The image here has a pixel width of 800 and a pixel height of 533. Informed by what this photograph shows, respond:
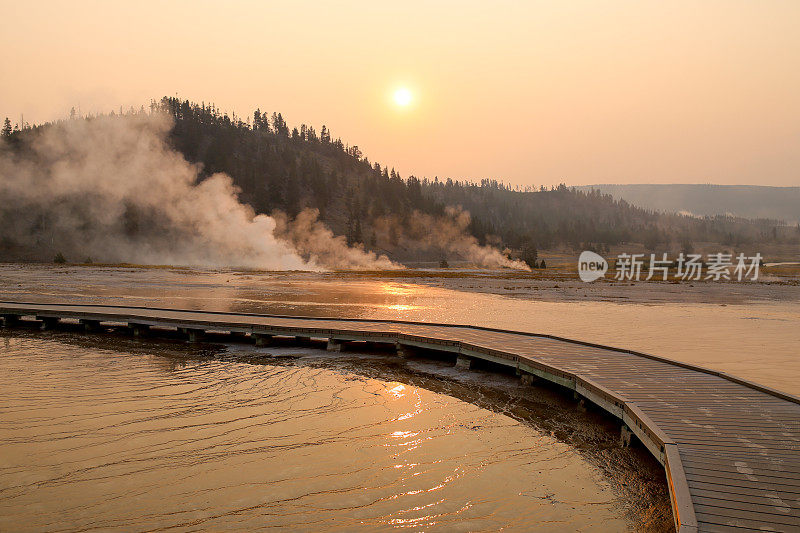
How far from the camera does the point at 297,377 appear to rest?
15250 millimetres

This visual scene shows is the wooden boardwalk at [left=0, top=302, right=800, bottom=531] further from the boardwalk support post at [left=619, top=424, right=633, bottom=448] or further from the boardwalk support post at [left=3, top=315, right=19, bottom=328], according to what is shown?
the boardwalk support post at [left=3, top=315, right=19, bottom=328]

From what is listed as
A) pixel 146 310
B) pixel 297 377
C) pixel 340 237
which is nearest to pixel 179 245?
pixel 340 237

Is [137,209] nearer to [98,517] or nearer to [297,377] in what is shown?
[297,377]

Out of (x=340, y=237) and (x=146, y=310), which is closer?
(x=146, y=310)

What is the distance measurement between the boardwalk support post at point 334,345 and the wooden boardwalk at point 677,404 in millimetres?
33

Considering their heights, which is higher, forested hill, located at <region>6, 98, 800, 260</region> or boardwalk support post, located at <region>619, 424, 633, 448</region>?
forested hill, located at <region>6, 98, 800, 260</region>

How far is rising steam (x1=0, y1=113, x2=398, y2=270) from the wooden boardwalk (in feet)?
223

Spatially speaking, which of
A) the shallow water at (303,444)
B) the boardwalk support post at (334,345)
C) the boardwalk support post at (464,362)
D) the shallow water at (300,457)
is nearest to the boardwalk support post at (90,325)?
the shallow water at (303,444)

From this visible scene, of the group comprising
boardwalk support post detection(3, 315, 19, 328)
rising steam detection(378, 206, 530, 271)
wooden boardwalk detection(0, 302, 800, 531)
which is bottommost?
boardwalk support post detection(3, 315, 19, 328)

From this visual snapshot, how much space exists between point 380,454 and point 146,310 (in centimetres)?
1641

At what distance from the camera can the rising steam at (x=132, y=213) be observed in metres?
96.8

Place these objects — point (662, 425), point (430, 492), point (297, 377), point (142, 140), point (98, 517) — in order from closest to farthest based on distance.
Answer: point (98, 517) < point (430, 492) < point (662, 425) < point (297, 377) < point (142, 140)

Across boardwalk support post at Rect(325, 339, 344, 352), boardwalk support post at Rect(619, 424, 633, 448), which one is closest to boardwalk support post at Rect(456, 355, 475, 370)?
boardwalk support post at Rect(325, 339, 344, 352)

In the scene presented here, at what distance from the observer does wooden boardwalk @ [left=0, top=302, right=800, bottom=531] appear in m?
6.62
